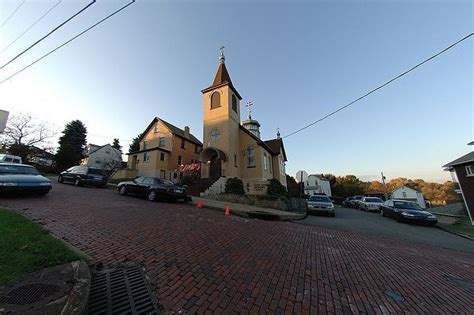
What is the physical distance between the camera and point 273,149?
26.6 metres

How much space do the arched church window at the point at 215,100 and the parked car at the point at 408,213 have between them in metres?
18.6

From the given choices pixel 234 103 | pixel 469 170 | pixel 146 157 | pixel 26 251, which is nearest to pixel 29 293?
pixel 26 251

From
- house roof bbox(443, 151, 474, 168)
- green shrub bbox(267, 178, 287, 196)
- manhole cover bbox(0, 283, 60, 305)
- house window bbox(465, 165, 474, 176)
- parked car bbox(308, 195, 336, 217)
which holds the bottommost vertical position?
manhole cover bbox(0, 283, 60, 305)

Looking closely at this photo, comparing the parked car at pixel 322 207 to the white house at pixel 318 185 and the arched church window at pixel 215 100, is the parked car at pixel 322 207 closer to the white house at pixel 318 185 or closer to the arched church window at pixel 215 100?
the arched church window at pixel 215 100

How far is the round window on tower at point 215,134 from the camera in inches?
837

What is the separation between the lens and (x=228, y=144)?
803 inches

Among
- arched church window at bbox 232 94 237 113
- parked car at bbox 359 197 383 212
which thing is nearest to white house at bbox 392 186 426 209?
parked car at bbox 359 197 383 212

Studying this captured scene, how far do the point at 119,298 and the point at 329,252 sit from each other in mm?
5388

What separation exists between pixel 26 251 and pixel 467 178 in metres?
28.9

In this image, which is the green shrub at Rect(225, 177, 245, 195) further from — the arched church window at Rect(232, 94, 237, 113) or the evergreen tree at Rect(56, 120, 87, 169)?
the evergreen tree at Rect(56, 120, 87, 169)

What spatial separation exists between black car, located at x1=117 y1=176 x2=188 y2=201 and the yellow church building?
24.6 feet

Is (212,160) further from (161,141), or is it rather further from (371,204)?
(371,204)

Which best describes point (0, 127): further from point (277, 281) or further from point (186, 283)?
point (277, 281)

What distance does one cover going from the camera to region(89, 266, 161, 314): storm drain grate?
8.56 ft
